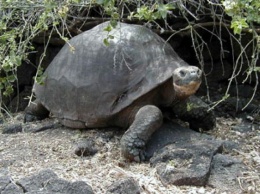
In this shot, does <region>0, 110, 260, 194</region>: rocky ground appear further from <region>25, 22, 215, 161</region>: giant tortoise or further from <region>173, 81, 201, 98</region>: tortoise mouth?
<region>173, 81, 201, 98</region>: tortoise mouth

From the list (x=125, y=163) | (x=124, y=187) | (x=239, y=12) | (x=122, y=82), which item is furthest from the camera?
(x=122, y=82)

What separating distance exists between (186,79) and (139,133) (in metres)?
0.45

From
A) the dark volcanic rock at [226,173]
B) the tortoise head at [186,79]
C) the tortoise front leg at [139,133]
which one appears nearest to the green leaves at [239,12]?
the tortoise head at [186,79]

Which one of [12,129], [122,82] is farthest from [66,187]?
[12,129]

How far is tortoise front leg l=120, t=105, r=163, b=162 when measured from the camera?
10.2 ft

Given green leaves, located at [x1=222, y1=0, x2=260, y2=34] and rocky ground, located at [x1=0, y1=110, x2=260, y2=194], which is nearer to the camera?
green leaves, located at [x1=222, y1=0, x2=260, y2=34]

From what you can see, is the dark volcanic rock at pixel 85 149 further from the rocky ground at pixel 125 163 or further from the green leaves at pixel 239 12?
the green leaves at pixel 239 12

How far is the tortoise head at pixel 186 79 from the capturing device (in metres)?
3.27

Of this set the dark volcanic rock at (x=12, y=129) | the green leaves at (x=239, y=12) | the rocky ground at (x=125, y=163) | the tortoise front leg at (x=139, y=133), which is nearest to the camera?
the green leaves at (x=239, y=12)

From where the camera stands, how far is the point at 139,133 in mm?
3154

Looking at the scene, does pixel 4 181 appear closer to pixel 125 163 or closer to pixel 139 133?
pixel 125 163

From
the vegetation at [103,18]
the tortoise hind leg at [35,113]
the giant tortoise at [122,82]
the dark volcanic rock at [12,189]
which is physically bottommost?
the tortoise hind leg at [35,113]

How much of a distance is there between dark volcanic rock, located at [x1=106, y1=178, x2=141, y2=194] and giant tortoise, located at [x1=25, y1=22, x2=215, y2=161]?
1.94 ft

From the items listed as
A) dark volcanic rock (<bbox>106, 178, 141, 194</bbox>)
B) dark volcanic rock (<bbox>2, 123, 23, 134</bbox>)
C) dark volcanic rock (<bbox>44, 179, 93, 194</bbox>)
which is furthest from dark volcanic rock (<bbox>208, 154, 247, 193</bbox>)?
dark volcanic rock (<bbox>2, 123, 23, 134</bbox>)
